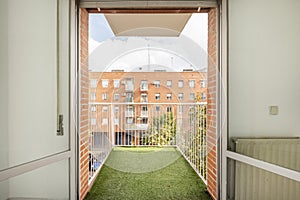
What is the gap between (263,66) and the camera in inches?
93.9

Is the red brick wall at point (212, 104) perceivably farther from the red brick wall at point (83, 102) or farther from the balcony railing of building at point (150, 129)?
the red brick wall at point (83, 102)

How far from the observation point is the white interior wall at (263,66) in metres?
2.01

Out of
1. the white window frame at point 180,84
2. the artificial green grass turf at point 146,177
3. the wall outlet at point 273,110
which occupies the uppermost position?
the white window frame at point 180,84

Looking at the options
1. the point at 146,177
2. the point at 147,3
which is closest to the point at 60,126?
the point at 147,3

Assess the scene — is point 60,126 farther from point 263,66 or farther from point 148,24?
point 263,66

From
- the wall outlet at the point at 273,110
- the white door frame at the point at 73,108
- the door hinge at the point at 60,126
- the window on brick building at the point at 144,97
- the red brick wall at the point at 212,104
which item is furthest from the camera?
the window on brick building at the point at 144,97

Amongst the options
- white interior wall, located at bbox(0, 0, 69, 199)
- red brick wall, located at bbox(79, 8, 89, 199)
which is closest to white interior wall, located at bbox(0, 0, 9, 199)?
white interior wall, located at bbox(0, 0, 69, 199)

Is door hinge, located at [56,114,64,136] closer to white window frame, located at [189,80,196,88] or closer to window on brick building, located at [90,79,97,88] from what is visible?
window on brick building, located at [90,79,97,88]

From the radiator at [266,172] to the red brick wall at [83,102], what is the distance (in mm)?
1432

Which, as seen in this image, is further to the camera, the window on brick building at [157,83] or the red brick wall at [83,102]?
the window on brick building at [157,83]

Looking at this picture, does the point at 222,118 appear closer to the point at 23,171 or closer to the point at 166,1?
the point at 166,1

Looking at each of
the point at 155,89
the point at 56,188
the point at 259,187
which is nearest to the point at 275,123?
the point at 259,187

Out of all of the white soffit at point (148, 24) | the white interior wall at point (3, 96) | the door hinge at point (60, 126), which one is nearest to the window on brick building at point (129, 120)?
the white soffit at point (148, 24)

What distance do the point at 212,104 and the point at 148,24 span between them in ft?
3.57
